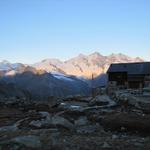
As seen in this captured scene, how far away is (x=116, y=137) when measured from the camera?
13094 millimetres

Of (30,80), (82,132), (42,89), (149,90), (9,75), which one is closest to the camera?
(82,132)

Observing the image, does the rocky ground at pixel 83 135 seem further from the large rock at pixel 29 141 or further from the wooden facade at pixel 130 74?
the wooden facade at pixel 130 74

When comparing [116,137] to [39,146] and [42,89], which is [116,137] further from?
[42,89]

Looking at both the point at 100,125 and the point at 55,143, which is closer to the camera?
the point at 55,143

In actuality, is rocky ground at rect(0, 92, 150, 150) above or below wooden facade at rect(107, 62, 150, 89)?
below

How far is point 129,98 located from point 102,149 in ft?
54.2

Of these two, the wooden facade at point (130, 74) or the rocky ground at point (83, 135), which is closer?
the rocky ground at point (83, 135)

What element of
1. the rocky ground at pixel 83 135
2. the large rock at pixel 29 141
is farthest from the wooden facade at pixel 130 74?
the large rock at pixel 29 141

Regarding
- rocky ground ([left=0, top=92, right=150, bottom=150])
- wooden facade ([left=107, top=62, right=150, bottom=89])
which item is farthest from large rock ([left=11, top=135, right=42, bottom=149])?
wooden facade ([left=107, top=62, right=150, bottom=89])

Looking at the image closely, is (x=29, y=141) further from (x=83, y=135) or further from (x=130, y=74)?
(x=130, y=74)

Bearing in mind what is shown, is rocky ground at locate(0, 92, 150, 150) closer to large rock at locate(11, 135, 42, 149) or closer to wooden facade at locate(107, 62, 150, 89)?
large rock at locate(11, 135, 42, 149)

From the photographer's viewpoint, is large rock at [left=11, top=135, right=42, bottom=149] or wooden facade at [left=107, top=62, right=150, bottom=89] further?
wooden facade at [left=107, top=62, right=150, bottom=89]

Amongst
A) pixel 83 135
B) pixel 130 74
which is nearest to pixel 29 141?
pixel 83 135

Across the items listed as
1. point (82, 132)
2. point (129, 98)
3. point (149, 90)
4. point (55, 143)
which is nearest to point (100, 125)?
point (82, 132)
